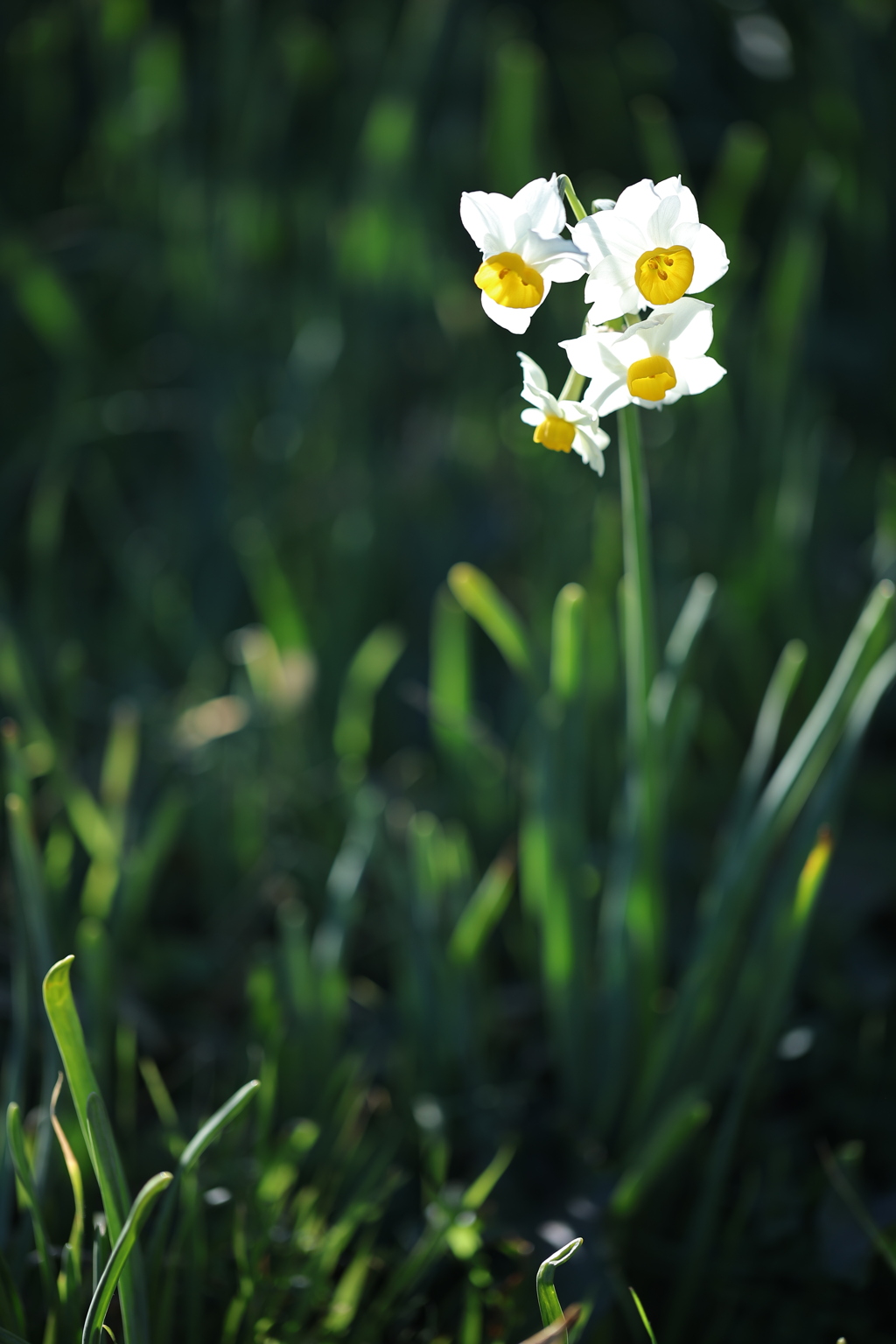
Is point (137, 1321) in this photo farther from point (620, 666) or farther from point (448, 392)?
point (448, 392)

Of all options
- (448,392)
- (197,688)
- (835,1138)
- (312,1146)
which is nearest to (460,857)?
(312,1146)

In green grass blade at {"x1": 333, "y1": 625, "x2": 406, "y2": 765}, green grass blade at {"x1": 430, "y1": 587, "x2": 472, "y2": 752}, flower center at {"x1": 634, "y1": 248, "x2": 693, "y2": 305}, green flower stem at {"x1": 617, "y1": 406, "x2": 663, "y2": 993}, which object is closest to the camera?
flower center at {"x1": 634, "y1": 248, "x2": 693, "y2": 305}

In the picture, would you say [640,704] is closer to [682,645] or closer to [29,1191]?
[682,645]

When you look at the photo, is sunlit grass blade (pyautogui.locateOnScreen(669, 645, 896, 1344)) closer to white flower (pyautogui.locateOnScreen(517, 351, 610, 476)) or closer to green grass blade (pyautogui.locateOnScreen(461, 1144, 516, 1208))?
green grass blade (pyautogui.locateOnScreen(461, 1144, 516, 1208))

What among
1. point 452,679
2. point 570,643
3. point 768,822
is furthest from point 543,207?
point 452,679

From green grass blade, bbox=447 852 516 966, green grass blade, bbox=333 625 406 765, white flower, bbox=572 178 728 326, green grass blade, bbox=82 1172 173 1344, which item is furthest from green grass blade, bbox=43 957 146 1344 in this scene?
green grass blade, bbox=333 625 406 765

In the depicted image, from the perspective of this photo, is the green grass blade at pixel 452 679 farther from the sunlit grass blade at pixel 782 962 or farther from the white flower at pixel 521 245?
the white flower at pixel 521 245

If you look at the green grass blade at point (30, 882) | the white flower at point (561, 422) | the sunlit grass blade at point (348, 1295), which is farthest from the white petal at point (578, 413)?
the sunlit grass blade at point (348, 1295)
